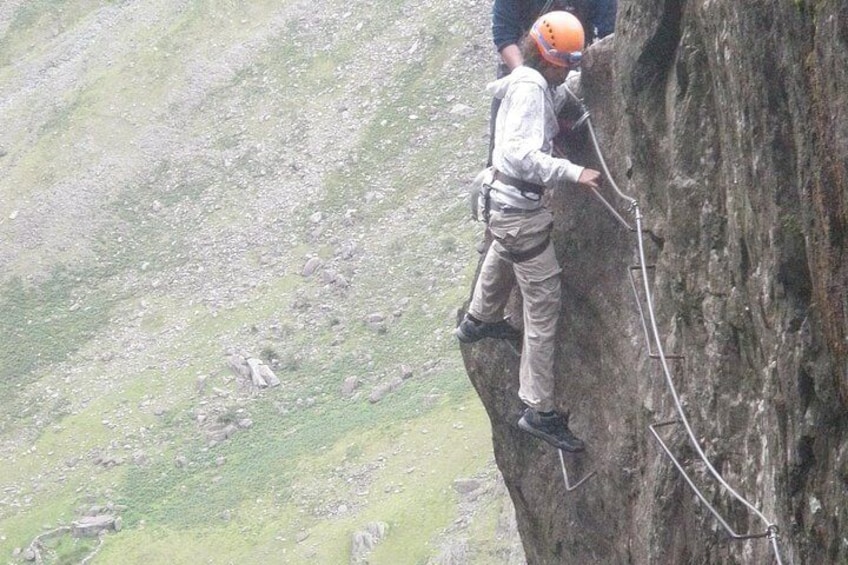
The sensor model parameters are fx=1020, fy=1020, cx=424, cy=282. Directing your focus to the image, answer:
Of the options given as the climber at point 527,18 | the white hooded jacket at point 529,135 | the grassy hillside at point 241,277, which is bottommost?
the grassy hillside at point 241,277

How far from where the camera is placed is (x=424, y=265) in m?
37.3

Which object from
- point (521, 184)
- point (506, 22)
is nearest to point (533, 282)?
point (521, 184)

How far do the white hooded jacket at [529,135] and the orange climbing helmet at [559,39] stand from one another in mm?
213

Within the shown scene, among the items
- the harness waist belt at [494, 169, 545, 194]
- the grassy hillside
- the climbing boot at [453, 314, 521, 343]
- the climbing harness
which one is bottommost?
the grassy hillside

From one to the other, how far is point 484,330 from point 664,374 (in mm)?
3360

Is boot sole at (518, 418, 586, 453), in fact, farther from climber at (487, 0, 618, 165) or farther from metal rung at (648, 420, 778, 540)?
climber at (487, 0, 618, 165)

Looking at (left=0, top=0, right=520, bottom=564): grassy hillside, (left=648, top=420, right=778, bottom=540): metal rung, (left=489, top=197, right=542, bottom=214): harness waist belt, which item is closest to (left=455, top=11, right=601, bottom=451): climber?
(left=489, top=197, right=542, bottom=214): harness waist belt

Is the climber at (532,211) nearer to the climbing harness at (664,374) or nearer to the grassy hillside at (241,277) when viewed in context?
the climbing harness at (664,374)

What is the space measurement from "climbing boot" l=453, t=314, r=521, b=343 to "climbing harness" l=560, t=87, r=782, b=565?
1486 mm

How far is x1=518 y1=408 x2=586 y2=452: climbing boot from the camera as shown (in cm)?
987

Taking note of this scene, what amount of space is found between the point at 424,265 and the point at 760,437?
31261 millimetres

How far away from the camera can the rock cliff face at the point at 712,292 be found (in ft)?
16.4

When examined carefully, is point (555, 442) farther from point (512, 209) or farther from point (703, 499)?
point (703, 499)

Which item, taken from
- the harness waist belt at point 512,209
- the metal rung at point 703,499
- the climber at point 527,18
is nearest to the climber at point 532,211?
the harness waist belt at point 512,209
